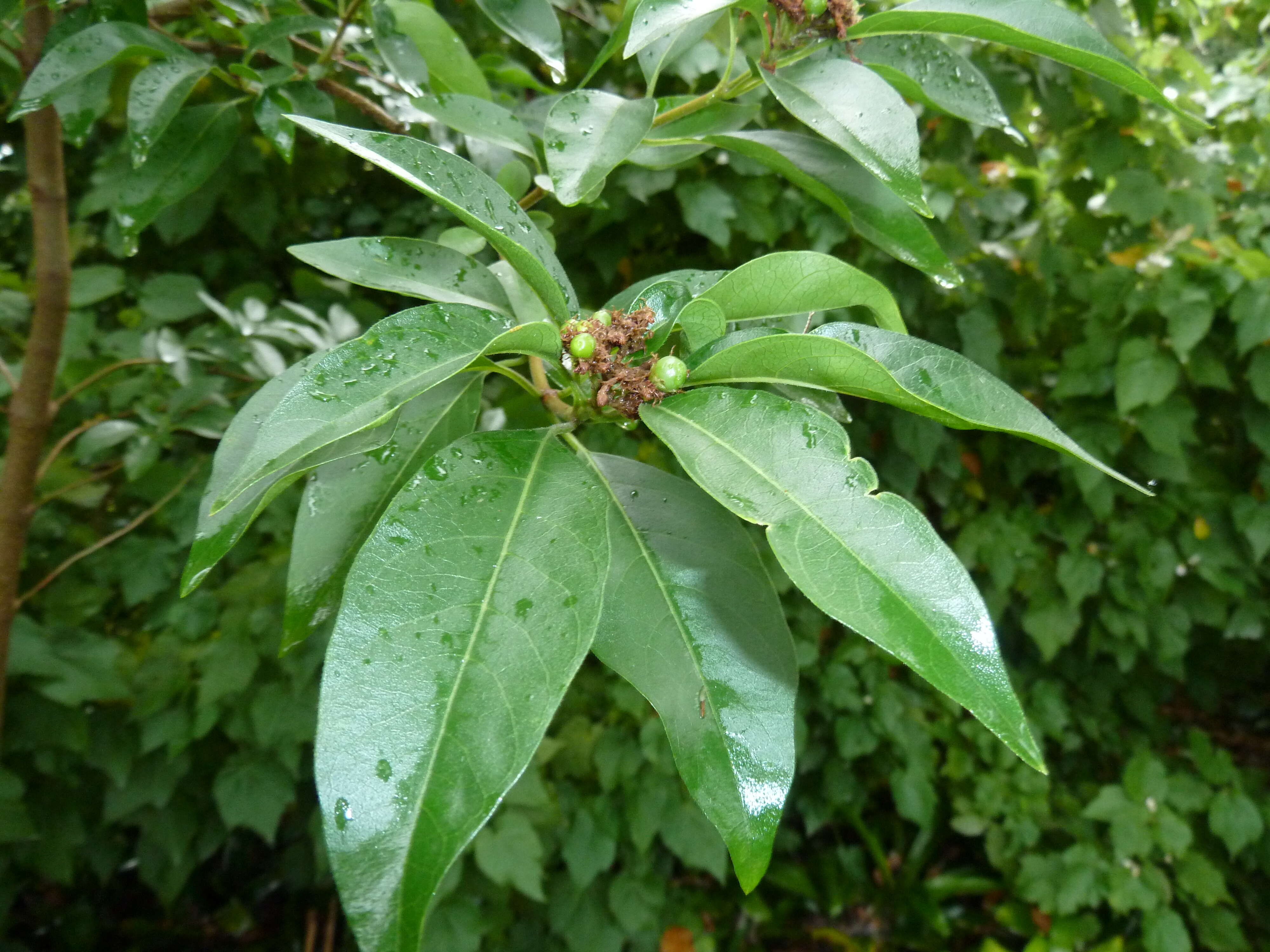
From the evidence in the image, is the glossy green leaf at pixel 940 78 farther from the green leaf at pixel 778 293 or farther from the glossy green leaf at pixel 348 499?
the glossy green leaf at pixel 348 499

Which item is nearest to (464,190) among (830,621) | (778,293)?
(778,293)

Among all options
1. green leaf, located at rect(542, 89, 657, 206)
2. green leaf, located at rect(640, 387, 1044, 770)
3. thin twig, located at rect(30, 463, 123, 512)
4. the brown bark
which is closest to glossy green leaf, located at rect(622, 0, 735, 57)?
green leaf, located at rect(542, 89, 657, 206)

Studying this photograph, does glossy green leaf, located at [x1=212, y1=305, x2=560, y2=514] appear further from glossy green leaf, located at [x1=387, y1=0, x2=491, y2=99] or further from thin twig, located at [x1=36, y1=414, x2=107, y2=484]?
thin twig, located at [x1=36, y1=414, x2=107, y2=484]

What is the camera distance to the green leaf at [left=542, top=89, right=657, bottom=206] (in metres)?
0.45

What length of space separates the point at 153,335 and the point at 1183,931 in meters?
2.26

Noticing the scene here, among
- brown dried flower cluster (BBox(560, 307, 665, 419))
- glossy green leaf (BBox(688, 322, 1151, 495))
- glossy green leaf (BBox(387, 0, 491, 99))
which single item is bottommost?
brown dried flower cluster (BBox(560, 307, 665, 419))

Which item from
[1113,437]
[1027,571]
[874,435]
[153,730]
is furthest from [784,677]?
[1027,571]

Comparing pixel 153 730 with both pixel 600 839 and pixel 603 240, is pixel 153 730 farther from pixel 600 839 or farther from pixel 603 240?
pixel 603 240

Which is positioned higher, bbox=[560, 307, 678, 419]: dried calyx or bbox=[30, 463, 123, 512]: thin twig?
bbox=[560, 307, 678, 419]: dried calyx

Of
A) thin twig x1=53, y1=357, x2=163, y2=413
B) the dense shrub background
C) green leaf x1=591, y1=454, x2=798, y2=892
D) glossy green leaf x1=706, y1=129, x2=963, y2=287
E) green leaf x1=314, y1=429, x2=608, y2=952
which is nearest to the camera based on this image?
green leaf x1=314, y1=429, x2=608, y2=952

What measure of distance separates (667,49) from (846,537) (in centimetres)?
47

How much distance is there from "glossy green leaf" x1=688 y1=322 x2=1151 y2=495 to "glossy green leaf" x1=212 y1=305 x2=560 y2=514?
0.10 metres

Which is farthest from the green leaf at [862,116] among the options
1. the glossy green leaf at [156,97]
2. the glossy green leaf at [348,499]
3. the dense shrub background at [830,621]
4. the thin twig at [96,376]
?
the thin twig at [96,376]

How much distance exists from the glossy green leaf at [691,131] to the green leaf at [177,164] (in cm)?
39
